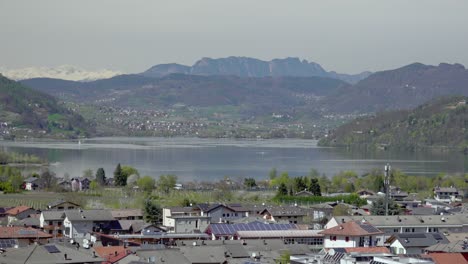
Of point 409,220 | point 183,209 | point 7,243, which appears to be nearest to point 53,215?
point 183,209

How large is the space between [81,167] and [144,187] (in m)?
19.2

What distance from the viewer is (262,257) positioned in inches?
635

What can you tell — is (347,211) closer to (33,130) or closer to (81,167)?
(81,167)

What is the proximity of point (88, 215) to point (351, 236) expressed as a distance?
6.30 metres

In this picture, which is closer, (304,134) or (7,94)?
(7,94)

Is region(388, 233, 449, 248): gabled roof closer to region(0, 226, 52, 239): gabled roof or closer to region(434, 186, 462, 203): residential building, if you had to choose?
region(0, 226, 52, 239): gabled roof

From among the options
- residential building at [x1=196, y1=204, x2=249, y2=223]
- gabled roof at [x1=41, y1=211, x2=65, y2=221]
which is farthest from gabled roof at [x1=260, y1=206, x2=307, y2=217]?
gabled roof at [x1=41, y1=211, x2=65, y2=221]

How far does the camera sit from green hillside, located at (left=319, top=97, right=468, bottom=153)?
94.8 m

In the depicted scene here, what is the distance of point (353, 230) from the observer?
18500mm

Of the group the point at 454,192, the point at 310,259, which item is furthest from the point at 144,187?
the point at 310,259

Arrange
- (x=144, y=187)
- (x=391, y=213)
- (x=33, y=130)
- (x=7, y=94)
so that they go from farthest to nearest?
(x=7, y=94), (x=33, y=130), (x=144, y=187), (x=391, y=213)

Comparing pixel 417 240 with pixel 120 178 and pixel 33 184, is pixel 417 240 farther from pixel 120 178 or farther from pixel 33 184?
pixel 120 178

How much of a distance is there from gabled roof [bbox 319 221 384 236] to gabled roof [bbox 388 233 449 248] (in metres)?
0.99

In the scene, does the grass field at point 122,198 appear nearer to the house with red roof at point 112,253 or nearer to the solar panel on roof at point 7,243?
the solar panel on roof at point 7,243
